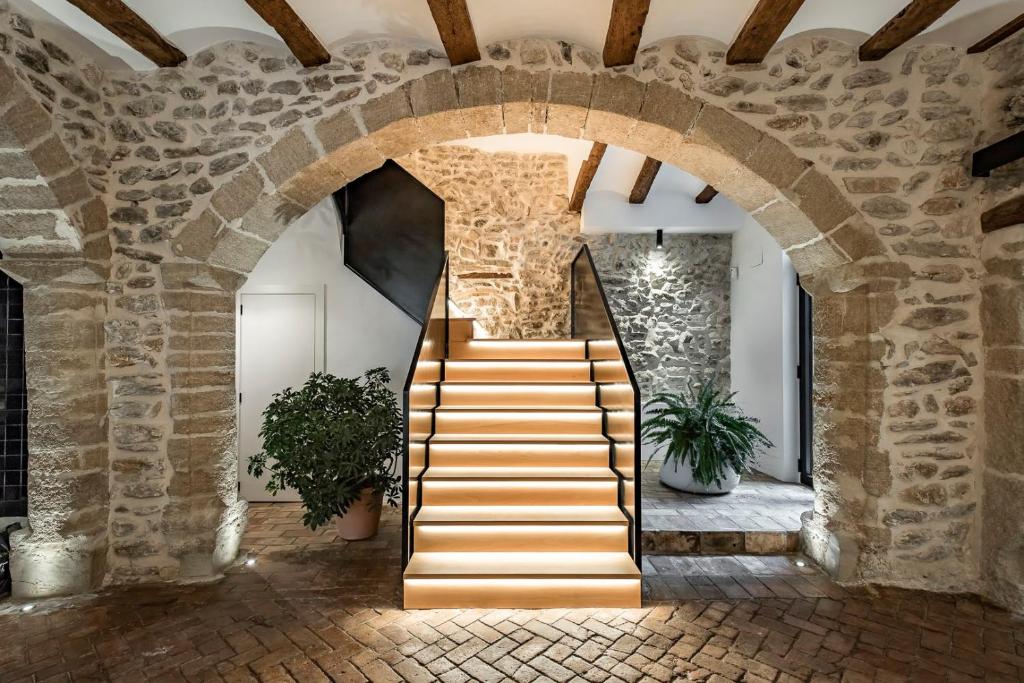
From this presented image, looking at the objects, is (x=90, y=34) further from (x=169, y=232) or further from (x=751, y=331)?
(x=751, y=331)

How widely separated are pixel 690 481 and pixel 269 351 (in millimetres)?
3792

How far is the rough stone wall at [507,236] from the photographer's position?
626 cm

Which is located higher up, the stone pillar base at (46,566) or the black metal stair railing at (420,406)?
the black metal stair railing at (420,406)

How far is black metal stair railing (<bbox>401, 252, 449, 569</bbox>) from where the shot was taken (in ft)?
8.95

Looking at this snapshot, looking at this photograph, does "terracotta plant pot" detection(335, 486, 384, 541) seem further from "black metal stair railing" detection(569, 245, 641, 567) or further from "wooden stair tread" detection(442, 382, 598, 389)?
"black metal stair railing" detection(569, 245, 641, 567)

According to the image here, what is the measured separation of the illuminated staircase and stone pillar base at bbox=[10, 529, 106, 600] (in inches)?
70.1

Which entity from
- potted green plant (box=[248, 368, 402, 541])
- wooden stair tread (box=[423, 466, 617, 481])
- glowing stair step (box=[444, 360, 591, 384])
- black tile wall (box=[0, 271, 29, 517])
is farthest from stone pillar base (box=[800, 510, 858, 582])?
black tile wall (box=[0, 271, 29, 517])

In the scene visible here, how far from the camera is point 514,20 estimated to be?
2.59 m

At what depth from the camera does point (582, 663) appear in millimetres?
2084

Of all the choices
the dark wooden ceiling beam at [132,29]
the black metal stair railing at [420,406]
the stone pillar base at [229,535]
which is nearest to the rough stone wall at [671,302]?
the black metal stair railing at [420,406]

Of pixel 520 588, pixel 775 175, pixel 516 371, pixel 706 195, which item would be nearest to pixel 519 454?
pixel 520 588

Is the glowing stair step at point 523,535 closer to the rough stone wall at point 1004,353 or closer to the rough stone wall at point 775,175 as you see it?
the rough stone wall at point 775,175

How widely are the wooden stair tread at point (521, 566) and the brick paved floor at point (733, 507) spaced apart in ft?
2.46

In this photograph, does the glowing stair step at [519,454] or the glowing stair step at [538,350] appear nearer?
the glowing stair step at [519,454]
